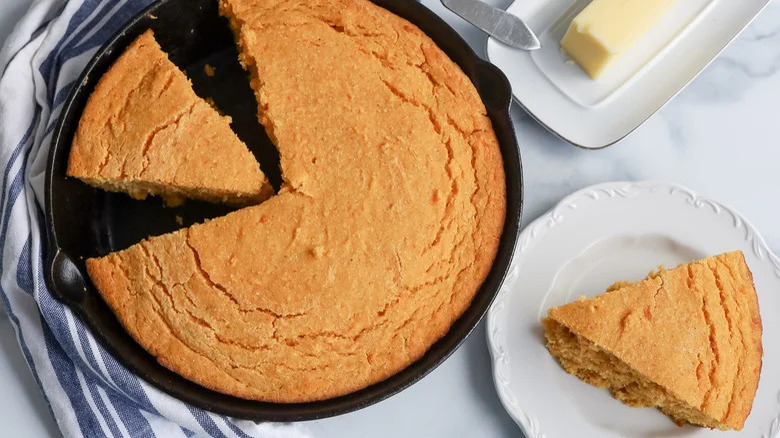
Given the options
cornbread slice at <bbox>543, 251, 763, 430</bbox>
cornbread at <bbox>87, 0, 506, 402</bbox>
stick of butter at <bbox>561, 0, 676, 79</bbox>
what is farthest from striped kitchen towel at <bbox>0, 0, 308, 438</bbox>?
stick of butter at <bbox>561, 0, 676, 79</bbox>

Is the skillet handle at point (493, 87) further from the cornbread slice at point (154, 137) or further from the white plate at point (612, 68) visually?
the cornbread slice at point (154, 137)

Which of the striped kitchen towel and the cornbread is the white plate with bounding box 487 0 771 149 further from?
the striped kitchen towel

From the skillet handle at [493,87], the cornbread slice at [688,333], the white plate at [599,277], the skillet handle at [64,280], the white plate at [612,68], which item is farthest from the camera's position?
the white plate at [612,68]

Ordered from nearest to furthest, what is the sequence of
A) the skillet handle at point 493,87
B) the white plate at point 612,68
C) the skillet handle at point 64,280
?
the skillet handle at point 64,280 → the skillet handle at point 493,87 → the white plate at point 612,68

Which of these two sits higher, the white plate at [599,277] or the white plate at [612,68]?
the white plate at [612,68]

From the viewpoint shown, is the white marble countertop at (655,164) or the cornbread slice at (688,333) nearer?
the cornbread slice at (688,333)

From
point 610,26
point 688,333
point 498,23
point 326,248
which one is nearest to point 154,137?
point 326,248

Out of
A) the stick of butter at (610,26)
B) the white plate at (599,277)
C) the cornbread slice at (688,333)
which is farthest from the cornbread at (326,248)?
the stick of butter at (610,26)

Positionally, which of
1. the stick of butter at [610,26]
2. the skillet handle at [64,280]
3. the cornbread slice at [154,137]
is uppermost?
the cornbread slice at [154,137]
